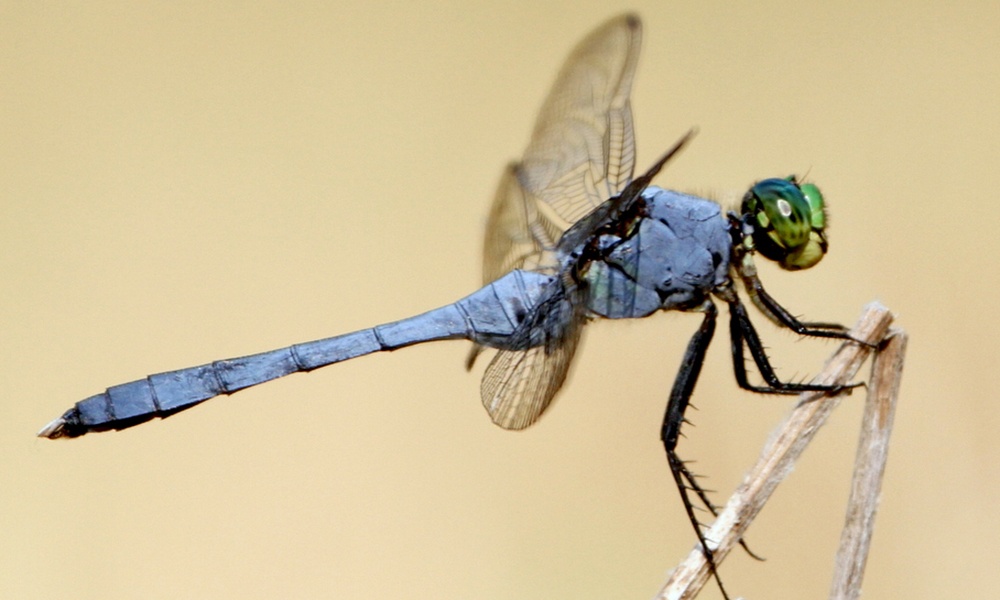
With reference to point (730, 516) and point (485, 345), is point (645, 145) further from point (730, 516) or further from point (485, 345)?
point (730, 516)

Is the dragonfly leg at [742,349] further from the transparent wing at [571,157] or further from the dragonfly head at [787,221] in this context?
the transparent wing at [571,157]

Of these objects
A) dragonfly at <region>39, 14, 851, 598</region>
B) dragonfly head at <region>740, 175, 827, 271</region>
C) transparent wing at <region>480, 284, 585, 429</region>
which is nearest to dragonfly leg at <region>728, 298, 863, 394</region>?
dragonfly at <region>39, 14, 851, 598</region>

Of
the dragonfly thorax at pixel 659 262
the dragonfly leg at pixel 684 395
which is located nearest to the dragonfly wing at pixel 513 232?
the dragonfly thorax at pixel 659 262

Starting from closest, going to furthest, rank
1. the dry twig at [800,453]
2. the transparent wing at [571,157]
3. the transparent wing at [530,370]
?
the dry twig at [800,453] → the transparent wing at [530,370] → the transparent wing at [571,157]

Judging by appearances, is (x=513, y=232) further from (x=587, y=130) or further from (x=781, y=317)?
(x=781, y=317)

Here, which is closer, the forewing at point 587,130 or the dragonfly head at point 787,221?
the dragonfly head at point 787,221
